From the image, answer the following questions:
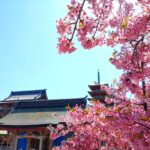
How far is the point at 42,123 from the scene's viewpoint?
56.0ft

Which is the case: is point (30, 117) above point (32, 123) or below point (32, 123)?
above

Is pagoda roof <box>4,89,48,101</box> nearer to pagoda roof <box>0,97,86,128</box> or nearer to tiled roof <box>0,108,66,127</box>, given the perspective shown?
pagoda roof <box>0,97,86,128</box>

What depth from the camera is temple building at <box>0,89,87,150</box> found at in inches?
687

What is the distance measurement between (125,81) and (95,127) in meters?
2.28

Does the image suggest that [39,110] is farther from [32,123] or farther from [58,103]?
[32,123]

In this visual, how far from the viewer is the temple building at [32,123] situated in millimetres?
17453

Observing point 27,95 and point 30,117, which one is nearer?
point 30,117

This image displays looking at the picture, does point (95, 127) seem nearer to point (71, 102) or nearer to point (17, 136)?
point (17, 136)

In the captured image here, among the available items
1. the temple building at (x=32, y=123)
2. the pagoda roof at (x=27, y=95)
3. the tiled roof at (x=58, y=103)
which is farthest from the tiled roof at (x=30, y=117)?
the pagoda roof at (x=27, y=95)

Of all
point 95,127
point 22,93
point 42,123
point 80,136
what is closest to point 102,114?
point 95,127

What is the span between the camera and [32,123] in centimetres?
1761

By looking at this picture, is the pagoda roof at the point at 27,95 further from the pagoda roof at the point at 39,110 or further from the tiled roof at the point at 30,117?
the tiled roof at the point at 30,117

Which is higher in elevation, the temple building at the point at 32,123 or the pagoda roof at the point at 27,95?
the pagoda roof at the point at 27,95

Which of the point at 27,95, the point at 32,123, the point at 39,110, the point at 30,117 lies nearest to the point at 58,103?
the point at 39,110
